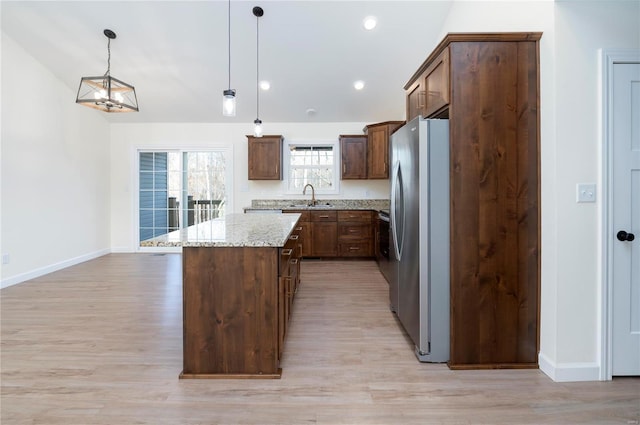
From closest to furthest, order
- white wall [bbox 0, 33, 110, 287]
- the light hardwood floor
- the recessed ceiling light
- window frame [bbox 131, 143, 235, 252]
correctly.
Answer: the light hardwood floor → the recessed ceiling light → white wall [bbox 0, 33, 110, 287] → window frame [bbox 131, 143, 235, 252]

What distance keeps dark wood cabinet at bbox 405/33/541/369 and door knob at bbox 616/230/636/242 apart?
42 centimetres

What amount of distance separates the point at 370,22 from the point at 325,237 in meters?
3.17

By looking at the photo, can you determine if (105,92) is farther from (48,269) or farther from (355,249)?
(355,249)

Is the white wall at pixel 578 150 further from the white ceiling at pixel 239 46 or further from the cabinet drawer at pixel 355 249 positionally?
the cabinet drawer at pixel 355 249

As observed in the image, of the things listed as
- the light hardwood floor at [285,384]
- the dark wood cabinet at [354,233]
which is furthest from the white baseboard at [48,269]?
the dark wood cabinet at [354,233]

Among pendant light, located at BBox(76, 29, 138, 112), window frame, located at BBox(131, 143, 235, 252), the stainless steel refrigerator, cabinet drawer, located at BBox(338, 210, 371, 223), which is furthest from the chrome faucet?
the stainless steel refrigerator

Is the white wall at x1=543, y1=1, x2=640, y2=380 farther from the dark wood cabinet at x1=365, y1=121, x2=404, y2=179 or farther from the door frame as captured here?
the dark wood cabinet at x1=365, y1=121, x2=404, y2=179

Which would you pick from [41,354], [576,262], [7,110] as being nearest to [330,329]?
[576,262]

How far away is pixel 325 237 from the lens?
17.8 feet

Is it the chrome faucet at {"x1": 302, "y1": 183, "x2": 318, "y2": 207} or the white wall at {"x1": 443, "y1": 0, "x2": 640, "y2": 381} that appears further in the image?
the chrome faucet at {"x1": 302, "y1": 183, "x2": 318, "y2": 207}

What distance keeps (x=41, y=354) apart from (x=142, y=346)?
2.15 feet

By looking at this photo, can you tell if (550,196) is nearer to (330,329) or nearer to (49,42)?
(330,329)

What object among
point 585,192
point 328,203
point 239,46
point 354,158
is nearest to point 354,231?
point 328,203

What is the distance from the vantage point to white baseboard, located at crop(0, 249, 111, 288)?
3.92 meters
